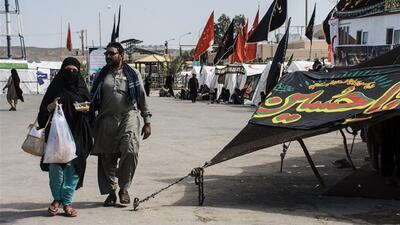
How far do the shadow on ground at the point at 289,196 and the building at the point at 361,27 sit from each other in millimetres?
9060

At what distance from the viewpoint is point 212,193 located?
7715 mm

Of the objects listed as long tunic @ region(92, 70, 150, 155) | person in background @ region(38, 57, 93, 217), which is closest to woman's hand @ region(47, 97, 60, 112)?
person in background @ region(38, 57, 93, 217)

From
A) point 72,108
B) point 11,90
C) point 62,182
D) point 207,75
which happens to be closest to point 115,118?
point 72,108

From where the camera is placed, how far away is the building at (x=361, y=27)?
60.7 feet

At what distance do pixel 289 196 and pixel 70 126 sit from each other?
9.78ft

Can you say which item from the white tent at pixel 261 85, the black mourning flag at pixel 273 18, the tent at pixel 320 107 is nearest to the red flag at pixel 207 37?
the white tent at pixel 261 85

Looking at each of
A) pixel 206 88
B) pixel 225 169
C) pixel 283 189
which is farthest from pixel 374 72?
pixel 206 88

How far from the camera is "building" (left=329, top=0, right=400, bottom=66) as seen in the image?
18509mm

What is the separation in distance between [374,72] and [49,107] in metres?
3.93

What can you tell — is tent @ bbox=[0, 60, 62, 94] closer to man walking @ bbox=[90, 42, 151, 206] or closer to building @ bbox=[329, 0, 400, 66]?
building @ bbox=[329, 0, 400, 66]

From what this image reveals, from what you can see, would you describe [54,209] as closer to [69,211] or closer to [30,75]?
[69,211]

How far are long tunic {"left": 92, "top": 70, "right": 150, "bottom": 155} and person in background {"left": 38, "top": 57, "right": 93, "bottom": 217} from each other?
156 mm

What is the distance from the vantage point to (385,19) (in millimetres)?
20969

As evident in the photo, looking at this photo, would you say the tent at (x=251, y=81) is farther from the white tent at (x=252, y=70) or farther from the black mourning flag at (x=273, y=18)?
the black mourning flag at (x=273, y=18)
